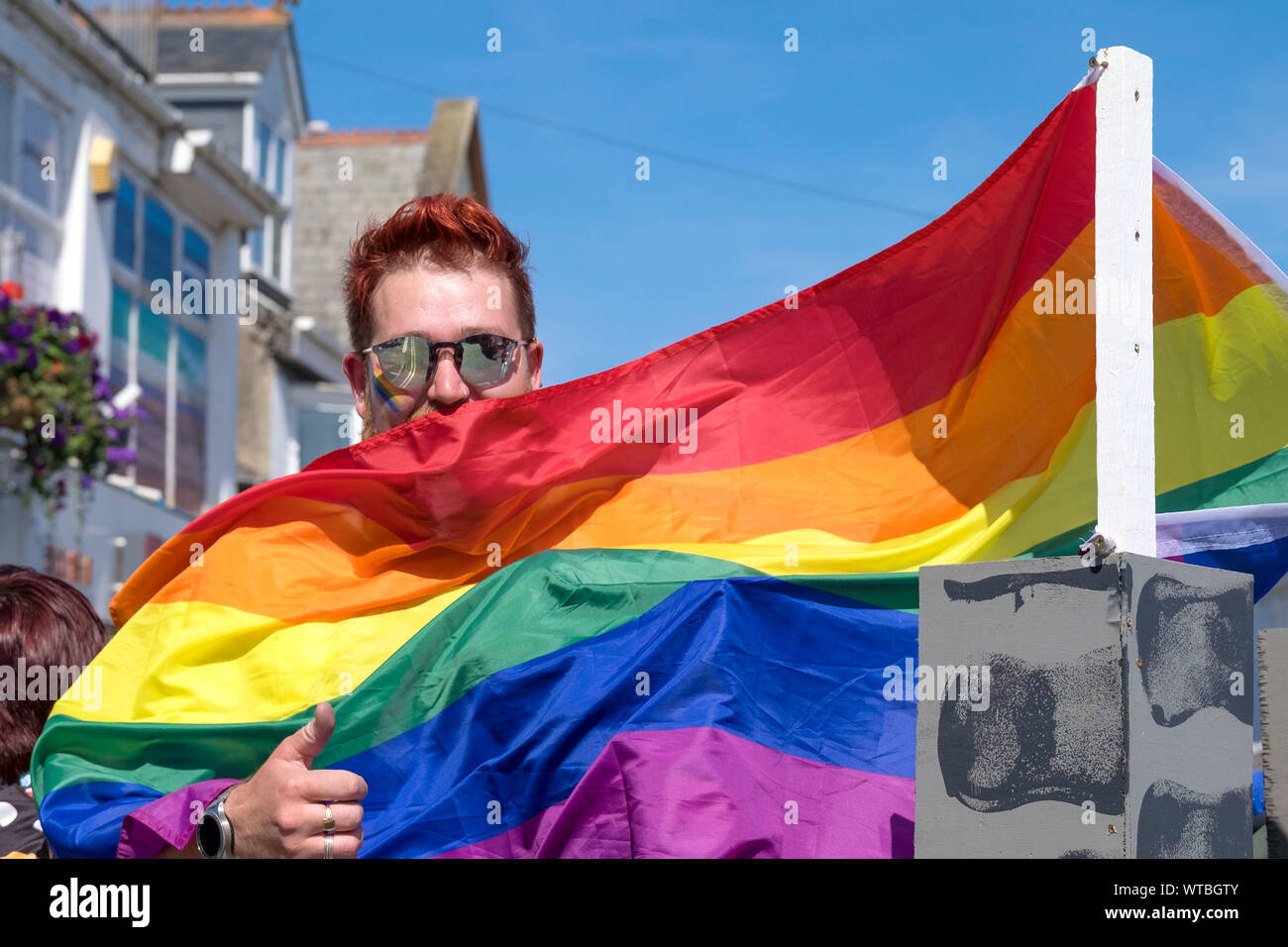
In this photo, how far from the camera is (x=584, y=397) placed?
3.56 meters

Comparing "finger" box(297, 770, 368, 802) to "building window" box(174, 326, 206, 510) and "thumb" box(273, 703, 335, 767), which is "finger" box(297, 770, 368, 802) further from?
"building window" box(174, 326, 206, 510)

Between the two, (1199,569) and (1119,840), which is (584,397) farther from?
(1119,840)

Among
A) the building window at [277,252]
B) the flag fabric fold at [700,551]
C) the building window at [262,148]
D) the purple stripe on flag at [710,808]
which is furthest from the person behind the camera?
the building window at [277,252]

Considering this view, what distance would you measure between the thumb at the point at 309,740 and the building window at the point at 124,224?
482 inches

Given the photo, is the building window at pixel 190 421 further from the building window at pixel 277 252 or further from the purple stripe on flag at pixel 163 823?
the purple stripe on flag at pixel 163 823

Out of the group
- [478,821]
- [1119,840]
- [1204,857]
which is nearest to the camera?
[1119,840]

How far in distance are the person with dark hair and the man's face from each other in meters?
0.86

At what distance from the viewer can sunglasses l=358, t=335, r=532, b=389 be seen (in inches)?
142

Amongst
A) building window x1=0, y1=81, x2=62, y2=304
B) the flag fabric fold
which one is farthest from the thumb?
building window x1=0, y1=81, x2=62, y2=304

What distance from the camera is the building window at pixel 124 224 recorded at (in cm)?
1388

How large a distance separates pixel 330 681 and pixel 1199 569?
1.74 m

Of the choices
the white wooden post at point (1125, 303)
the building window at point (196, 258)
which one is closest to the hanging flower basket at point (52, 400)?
the building window at point (196, 258)

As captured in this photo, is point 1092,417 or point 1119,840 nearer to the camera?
point 1119,840
